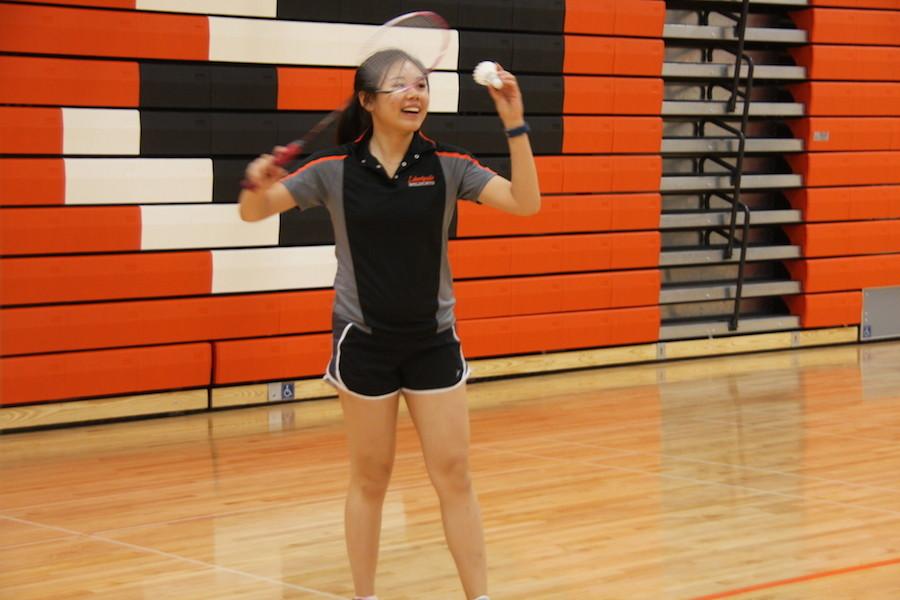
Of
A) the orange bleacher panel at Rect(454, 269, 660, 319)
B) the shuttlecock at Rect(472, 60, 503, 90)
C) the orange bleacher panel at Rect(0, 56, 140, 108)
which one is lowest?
the orange bleacher panel at Rect(454, 269, 660, 319)

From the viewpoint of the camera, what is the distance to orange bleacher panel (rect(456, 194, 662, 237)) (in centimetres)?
734

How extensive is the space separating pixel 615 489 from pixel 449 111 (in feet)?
9.40

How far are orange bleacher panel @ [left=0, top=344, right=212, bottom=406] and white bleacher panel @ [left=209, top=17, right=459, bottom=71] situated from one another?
1366 mm

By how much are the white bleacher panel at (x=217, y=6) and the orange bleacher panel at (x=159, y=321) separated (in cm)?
130

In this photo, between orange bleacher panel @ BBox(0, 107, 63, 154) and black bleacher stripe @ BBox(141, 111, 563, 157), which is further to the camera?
black bleacher stripe @ BBox(141, 111, 563, 157)

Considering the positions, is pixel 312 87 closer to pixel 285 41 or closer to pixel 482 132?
pixel 285 41

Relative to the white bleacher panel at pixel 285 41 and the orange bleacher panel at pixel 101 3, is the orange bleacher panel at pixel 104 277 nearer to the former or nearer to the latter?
the white bleacher panel at pixel 285 41

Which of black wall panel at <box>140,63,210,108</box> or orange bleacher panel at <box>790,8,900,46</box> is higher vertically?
orange bleacher panel at <box>790,8,900,46</box>

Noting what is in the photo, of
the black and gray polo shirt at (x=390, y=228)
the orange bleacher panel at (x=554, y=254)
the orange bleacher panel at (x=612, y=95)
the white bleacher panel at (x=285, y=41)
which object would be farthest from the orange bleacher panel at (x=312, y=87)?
the black and gray polo shirt at (x=390, y=228)

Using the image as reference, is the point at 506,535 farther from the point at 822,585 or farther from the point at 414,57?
the point at 414,57

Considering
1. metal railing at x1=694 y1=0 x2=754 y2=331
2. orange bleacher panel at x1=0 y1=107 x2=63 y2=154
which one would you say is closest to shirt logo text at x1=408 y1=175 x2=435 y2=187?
orange bleacher panel at x1=0 y1=107 x2=63 y2=154

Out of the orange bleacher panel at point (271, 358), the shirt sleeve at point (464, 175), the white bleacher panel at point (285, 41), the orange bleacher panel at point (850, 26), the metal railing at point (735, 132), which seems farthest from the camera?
the orange bleacher panel at point (850, 26)

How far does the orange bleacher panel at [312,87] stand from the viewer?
6625mm

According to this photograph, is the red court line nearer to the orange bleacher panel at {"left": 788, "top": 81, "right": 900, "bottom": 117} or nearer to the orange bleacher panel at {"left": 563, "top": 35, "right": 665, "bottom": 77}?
the orange bleacher panel at {"left": 563, "top": 35, "right": 665, "bottom": 77}
